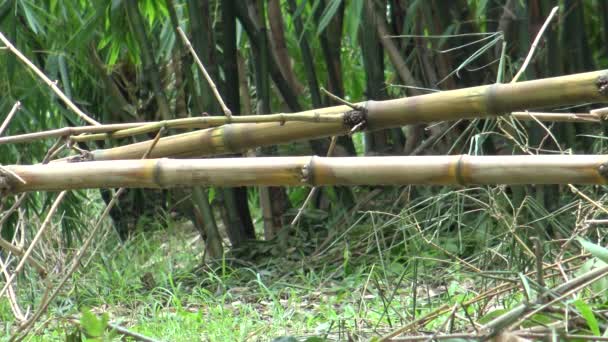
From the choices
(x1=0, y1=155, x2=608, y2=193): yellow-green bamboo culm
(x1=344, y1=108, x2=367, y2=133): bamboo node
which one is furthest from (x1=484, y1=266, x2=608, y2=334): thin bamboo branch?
(x1=344, y1=108, x2=367, y2=133): bamboo node

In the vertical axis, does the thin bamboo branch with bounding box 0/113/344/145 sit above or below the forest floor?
above

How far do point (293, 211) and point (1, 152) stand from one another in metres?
1.16

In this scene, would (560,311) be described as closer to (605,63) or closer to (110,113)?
(605,63)

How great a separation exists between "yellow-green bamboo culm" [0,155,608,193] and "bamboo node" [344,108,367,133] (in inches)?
3.1

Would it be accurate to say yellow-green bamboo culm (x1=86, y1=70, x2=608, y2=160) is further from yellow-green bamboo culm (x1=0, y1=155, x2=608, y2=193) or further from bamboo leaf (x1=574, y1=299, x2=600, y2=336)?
bamboo leaf (x1=574, y1=299, x2=600, y2=336)

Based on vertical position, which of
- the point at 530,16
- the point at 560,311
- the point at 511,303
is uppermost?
the point at 530,16

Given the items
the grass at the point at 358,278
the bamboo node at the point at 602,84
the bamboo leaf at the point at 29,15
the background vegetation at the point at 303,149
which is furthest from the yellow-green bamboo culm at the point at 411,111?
the bamboo leaf at the point at 29,15

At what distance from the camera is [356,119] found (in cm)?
146

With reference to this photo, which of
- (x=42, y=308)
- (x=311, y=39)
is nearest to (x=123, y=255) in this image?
(x=311, y=39)

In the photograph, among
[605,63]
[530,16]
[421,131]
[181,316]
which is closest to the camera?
[181,316]

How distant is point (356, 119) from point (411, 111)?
0.09 metres

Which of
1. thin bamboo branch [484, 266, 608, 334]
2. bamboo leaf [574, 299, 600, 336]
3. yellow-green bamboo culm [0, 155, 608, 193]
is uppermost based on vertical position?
yellow-green bamboo culm [0, 155, 608, 193]

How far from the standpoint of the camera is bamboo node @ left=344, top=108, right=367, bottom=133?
1.45 m

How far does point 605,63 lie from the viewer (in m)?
3.23
